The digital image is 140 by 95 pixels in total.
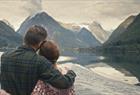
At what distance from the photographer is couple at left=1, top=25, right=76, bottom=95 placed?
24.0ft

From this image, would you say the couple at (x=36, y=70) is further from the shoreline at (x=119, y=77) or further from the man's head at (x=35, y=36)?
the shoreline at (x=119, y=77)

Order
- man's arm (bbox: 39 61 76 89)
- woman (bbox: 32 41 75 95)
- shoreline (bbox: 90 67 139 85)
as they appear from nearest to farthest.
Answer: man's arm (bbox: 39 61 76 89), woman (bbox: 32 41 75 95), shoreline (bbox: 90 67 139 85)

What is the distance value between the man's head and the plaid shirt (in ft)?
0.37

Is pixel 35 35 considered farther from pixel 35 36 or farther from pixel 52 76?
pixel 52 76

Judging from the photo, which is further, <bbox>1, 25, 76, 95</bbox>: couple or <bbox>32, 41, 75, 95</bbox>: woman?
<bbox>32, 41, 75, 95</bbox>: woman

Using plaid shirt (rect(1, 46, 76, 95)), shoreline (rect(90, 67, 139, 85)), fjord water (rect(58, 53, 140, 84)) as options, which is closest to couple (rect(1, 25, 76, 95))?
plaid shirt (rect(1, 46, 76, 95))

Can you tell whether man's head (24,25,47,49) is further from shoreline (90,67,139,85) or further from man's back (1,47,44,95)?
shoreline (90,67,139,85)

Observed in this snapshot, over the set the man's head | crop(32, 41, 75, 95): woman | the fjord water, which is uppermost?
the man's head

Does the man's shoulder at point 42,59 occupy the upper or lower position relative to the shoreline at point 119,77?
upper

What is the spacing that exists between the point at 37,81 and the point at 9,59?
2.28ft

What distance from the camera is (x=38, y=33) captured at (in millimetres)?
7480

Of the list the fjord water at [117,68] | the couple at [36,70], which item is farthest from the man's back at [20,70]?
the fjord water at [117,68]

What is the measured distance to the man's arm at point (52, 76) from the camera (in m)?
7.25

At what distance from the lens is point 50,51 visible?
7535mm
